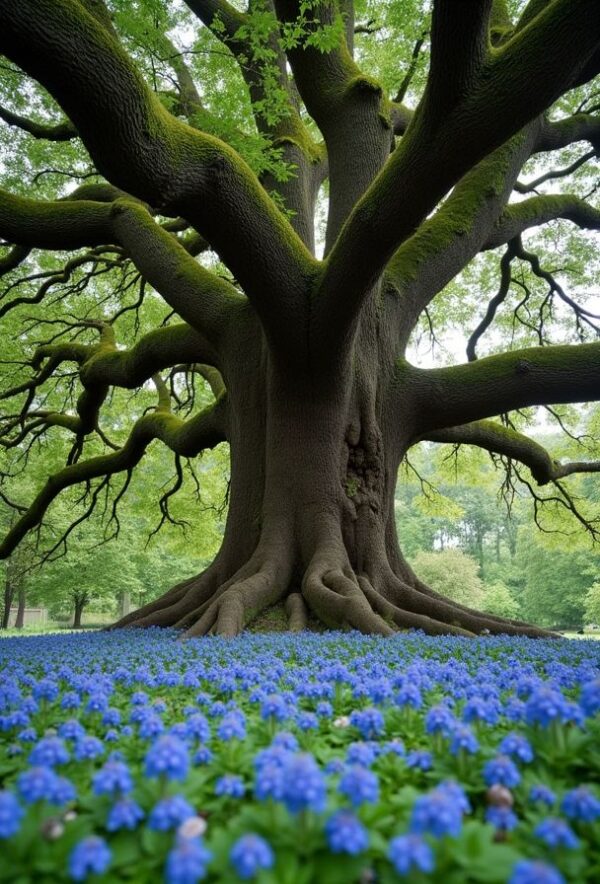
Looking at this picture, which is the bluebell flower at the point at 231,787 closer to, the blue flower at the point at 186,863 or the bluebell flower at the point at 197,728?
the bluebell flower at the point at 197,728

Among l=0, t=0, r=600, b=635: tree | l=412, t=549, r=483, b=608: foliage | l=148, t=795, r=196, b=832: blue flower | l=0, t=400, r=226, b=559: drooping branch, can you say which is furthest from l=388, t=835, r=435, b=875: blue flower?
l=412, t=549, r=483, b=608: foliage

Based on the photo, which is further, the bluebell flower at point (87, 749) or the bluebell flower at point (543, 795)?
the bluebell flower at point (87, 749)

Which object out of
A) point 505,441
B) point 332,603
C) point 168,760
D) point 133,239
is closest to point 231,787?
point 168,760

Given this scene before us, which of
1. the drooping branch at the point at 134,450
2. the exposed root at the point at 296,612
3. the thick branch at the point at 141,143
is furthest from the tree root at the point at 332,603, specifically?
the thick branch at the point at 141,143

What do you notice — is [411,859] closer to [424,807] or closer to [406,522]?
[424,807]

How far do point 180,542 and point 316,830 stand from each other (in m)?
16.3

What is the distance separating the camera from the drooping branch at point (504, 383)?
7.02 metres

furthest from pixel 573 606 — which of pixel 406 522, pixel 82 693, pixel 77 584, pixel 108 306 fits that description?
pixel 82 693

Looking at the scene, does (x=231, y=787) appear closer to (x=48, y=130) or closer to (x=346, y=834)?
(x=346, y=834)

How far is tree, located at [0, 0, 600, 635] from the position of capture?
366 centimetres

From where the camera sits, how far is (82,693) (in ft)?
8.18

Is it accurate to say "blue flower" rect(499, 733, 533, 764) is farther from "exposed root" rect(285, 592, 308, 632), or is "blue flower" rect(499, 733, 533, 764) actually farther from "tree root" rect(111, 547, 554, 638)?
"exposed root" rect(285, 592, 308, 632)

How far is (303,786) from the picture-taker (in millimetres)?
1015

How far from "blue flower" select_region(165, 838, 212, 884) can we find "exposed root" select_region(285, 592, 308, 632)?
505cm
